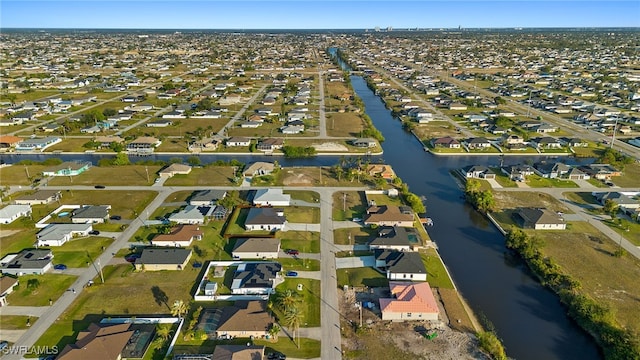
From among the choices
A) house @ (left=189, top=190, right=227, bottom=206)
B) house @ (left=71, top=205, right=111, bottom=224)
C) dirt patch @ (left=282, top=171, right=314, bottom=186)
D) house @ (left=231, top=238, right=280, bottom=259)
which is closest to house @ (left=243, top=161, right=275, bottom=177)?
dirt patch @ (left=282, top=171, right=314, bottom=186)

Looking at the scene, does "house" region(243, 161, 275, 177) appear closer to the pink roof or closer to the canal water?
the canal water

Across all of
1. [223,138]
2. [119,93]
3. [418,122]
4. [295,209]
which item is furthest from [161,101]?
[295,209]

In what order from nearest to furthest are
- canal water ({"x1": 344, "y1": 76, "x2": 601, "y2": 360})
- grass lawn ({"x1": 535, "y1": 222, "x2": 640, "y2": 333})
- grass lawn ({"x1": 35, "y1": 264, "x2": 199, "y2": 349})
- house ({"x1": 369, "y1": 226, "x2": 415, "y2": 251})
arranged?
canal water ({"x1": 344, "y1": 76, "x2": 601, "y2": 360}) < grass lawn ({"x1": 35, "y1": 264, "x2": 199, "y2": 349}) < grass lawn ({"x1": 535, "y1": 222, "x2": 640, "y2": 333}) < house ({"x1": 369, "y1": 226, "x2": 415, "y2": 251})

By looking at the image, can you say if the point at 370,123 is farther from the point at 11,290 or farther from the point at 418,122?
A: the point at 11,290

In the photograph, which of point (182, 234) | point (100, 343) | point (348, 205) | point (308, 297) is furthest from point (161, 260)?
point (348, 205)

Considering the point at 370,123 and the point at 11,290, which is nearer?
the point at 11,290

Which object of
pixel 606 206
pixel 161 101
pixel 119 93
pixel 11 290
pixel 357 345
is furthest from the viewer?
pixel 119 93

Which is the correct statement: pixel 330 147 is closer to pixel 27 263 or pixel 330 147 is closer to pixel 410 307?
pixel 410 307
